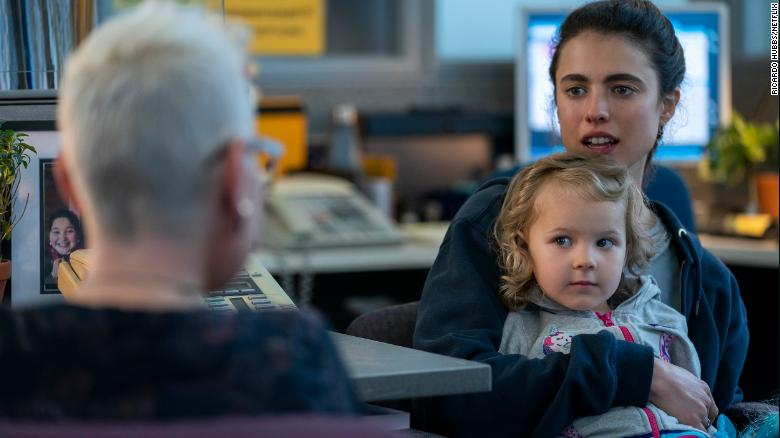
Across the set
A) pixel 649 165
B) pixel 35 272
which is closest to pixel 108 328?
pixel 35 272

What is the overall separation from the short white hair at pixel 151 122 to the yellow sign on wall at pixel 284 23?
295 centimetres

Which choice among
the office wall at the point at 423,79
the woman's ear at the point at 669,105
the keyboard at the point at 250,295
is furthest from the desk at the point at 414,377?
the office wall at the point at 423,79

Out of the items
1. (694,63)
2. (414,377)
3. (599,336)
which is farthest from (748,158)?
(414,377)

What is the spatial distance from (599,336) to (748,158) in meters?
2.13

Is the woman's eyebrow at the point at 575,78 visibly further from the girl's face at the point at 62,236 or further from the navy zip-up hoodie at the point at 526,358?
the girl's face at the point at 62,236

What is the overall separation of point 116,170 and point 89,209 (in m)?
0.05

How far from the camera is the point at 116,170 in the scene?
885 mm

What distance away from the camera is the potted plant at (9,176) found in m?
1.59

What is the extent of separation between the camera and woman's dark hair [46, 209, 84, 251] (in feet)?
5.41

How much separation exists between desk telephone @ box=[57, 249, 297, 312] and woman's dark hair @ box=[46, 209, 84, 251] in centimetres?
4

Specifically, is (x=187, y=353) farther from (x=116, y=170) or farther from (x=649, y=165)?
(x=649, y=165)

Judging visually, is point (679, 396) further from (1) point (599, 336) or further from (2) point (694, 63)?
(2) point (694, 63)

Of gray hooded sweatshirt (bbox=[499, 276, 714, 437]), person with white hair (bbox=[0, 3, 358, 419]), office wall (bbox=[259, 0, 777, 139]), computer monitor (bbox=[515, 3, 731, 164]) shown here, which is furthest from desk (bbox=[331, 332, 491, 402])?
office wall (bbox=[259, 0, 777, 139])

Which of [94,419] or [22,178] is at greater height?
[22,178]
